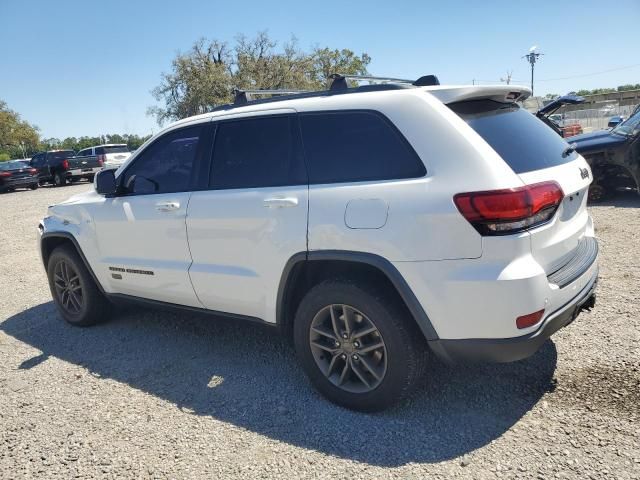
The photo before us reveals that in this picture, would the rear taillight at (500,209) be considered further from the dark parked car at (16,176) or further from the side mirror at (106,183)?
the dark parked car at (16,176)

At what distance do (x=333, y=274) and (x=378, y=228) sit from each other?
1.63 feet

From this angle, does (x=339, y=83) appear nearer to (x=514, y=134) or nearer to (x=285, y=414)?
(x=514, y=134)

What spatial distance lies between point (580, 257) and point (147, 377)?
3078mm

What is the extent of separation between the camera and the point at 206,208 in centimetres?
342

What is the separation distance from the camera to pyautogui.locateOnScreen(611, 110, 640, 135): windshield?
782 centimetres

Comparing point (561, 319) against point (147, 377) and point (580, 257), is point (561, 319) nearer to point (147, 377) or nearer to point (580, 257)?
point (580, 257)

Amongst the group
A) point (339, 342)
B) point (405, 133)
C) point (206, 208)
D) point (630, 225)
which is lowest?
point (630, 225)

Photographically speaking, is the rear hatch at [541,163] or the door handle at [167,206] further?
the door handle at [167,206]

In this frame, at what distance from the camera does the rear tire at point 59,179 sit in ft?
80.2

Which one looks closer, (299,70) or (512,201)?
(512,201)

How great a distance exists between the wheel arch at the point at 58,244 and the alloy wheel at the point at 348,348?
8.00 ft

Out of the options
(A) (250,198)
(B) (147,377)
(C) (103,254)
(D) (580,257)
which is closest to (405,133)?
(A) (250,198)

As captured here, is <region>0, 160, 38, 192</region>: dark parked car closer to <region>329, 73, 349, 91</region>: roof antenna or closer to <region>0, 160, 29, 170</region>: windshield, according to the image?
<region>0, 160, 29, 170</region>: windshield

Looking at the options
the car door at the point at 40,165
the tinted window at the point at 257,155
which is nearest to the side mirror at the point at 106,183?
the tinted window at the point at 257,155
